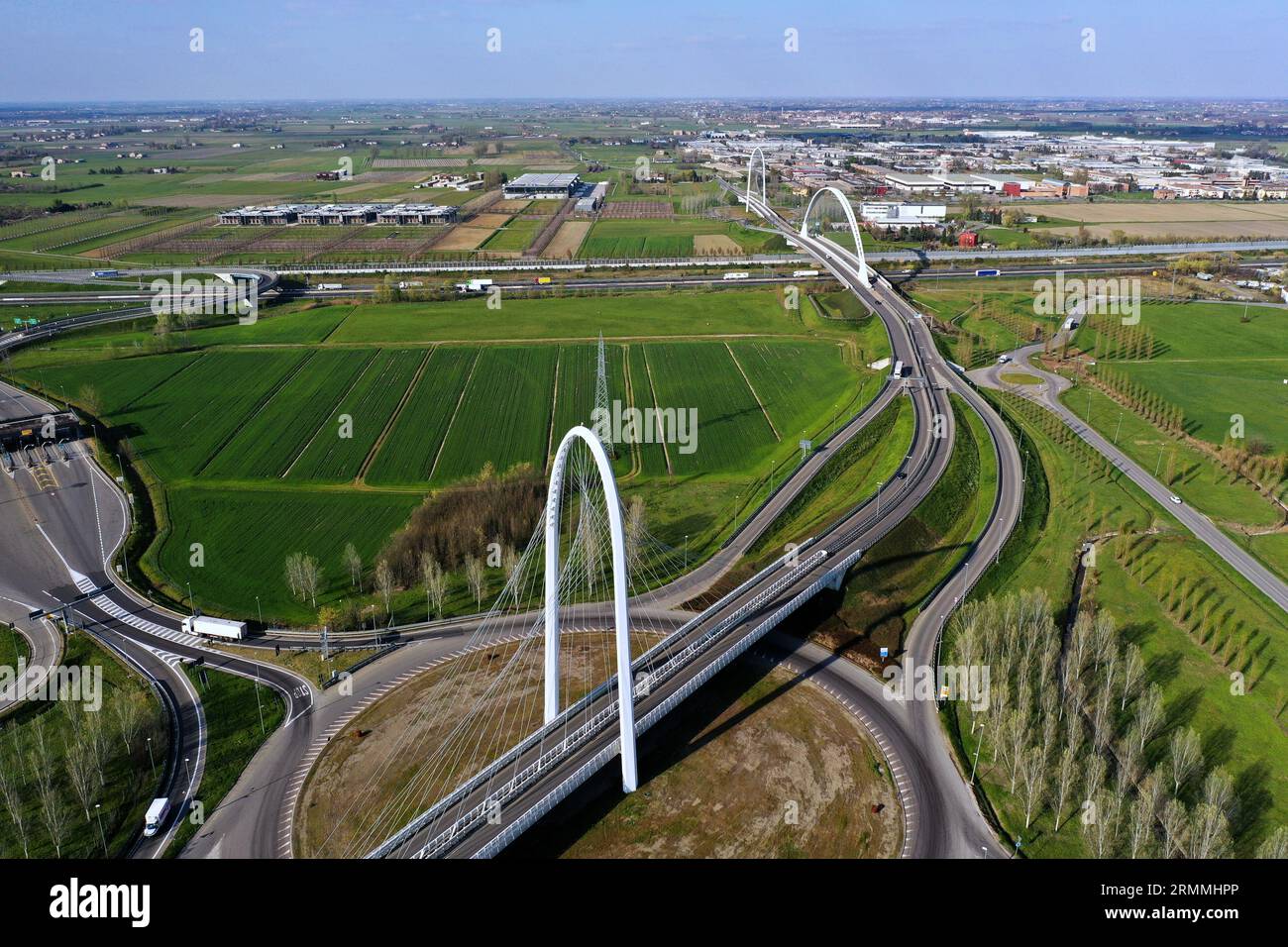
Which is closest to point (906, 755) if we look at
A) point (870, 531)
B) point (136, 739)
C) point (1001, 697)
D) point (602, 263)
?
point (1001, 697)

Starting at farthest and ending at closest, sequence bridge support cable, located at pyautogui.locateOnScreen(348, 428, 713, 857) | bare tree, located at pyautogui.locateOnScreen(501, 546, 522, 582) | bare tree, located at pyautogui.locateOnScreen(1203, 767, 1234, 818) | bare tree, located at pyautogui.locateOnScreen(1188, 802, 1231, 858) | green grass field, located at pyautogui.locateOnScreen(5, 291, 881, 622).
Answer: green grass field, located at pyautogui.locateOnScreen(5, 291, 881, 622) < bare tree, located at pyautogui.locateOnScreen(501, 546, 522, 582) < bridge support cable, located at pyautogui.locateOnScreen(348, 428, 713, 857) < bare tree, located at pyautogui.locateOnScreen(1203, 767, 1234, 818) < bare tree, located at pyautogui.locateOnScreen(1188, 802, 1231, 858)

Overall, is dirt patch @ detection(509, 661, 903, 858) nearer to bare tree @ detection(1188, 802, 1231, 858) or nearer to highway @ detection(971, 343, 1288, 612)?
bare tree @ detection(1188, 802, 1231, 858)

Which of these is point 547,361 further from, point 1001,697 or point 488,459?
point 1001,697

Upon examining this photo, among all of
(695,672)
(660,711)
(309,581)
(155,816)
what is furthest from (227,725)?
(695,672)

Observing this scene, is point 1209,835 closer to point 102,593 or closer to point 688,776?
point 688,776

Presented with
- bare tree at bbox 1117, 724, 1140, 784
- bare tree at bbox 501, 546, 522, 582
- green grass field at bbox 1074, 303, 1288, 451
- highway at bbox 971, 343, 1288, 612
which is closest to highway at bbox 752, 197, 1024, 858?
highway at bbox 971, 343, 1288, 612

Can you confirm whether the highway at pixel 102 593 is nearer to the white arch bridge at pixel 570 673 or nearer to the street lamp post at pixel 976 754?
the white arch bridge at pixel 570 673
